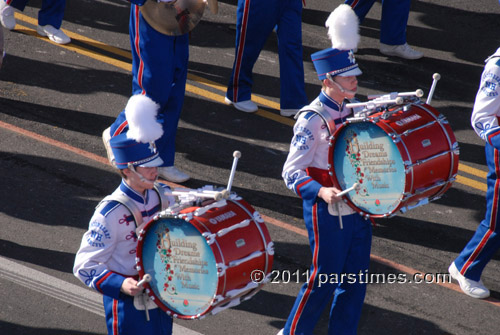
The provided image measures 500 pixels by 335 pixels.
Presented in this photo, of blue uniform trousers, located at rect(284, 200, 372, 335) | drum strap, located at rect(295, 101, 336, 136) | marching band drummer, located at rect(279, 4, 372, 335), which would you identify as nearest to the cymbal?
marching band drummer, located at rect(279, 4, 372, 335)

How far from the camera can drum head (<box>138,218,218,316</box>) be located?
4.51 metres

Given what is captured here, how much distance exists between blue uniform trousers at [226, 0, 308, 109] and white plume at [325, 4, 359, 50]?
3073mm

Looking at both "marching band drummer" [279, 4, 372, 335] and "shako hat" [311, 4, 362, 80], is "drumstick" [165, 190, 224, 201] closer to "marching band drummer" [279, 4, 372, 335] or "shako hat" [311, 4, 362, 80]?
"marching band drummer" [279, 4, 372, 335]

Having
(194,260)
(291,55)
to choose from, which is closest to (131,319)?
(194,260)

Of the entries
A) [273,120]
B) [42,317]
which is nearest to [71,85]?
[273,120]

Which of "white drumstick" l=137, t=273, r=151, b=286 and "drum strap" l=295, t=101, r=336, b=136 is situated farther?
"drum strap" l=295, t=101, r=336, b=136

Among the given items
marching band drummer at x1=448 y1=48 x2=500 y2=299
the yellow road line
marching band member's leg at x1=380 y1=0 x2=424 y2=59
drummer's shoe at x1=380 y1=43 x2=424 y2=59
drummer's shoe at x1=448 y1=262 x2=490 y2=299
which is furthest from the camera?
drummer's shoe at x1=380 y1=43 x2=424 y2=59

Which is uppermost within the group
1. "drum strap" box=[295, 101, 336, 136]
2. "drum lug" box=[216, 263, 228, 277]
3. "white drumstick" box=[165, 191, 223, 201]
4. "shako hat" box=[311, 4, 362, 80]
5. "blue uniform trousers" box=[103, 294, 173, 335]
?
"shako hat" box=[311, 4, 362, 80]

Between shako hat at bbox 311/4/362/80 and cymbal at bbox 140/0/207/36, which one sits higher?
shako hat at bbox 311/4/362/80

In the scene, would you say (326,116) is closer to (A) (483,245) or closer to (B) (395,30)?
(A) (483,245)

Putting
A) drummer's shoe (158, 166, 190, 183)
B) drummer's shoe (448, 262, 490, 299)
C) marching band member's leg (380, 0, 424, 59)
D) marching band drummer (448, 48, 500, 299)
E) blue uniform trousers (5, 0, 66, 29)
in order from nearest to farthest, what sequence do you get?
marching band drummer (448, 48, 500, 299) → drummer's shoe (448, 262, 490, 299) → drummer's shoe (158, 166, 190, 183) → blue uniform trousers (5, 0, 66, 29) → marching band member's leg (380, 0, 424, 59)

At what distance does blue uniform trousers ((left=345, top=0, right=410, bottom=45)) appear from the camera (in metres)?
10.1

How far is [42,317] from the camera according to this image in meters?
6.27

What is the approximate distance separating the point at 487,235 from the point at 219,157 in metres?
2.78
